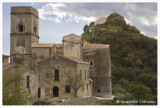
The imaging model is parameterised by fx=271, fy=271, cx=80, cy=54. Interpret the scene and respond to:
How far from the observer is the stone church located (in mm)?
29375

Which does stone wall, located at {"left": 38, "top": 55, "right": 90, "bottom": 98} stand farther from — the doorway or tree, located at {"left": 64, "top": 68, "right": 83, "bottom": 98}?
the doorway

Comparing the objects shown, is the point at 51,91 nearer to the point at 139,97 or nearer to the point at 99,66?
the point at 99,66

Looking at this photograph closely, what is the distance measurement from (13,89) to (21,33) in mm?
14695

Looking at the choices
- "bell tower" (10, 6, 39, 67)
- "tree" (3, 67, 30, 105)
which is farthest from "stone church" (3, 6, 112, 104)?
"tree" (3, 67, 30, 105)

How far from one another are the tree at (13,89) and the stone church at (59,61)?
6.02 m

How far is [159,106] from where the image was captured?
18109 mm

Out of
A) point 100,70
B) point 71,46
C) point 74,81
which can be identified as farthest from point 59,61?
point 100,70

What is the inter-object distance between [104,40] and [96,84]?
2760 centimetres

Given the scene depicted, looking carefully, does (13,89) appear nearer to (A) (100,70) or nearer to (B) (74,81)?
(B) (74,81)

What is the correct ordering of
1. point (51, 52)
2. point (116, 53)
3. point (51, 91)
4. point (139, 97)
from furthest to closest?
point (116, 53)
point (51, 52)
point (51, 91)
point (139, 97)

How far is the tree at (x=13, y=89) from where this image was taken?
2020 centimetres

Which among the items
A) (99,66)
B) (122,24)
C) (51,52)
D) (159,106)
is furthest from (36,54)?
(122,24)

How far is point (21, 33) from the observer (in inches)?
1369

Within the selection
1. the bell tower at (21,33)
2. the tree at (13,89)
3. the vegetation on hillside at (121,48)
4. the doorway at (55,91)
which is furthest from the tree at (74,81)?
the bell tower at (21,33)
